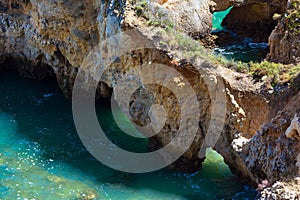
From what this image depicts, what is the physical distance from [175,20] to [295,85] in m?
6.86

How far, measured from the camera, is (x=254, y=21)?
1256 inches

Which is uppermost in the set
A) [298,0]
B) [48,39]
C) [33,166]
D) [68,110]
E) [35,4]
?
A: [298,0]

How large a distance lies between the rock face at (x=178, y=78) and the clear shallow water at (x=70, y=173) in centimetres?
94

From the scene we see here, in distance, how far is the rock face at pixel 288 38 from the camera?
66.2 feet

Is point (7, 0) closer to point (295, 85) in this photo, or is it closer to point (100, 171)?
point (100, 171)

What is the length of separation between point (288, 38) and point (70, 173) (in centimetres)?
1189

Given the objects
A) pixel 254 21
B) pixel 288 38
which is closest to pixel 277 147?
pixel 288 38

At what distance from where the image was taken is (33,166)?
64.0ft

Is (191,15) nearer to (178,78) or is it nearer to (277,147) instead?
(178,78)

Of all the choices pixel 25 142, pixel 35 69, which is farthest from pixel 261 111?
pixel 35 69

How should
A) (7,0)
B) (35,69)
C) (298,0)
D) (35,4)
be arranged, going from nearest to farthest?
(298,0)
(35,4)
(7,0)
(35,69)

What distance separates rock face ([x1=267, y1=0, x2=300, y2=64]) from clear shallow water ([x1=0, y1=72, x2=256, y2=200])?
5.69 meters

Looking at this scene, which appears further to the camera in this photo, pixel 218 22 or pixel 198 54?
pixel 218 22

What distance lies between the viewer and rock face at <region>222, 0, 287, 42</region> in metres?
30.5
